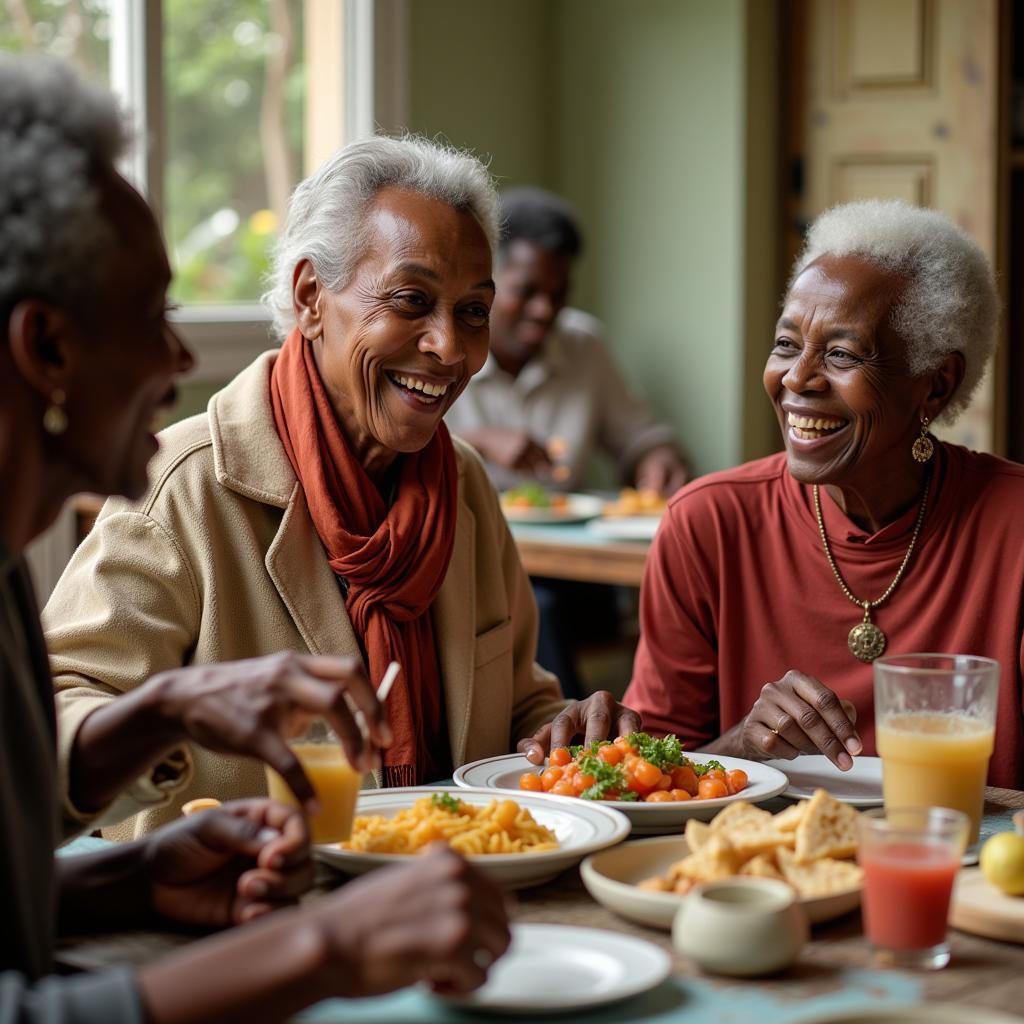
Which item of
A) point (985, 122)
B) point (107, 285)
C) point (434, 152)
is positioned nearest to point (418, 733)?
point (434, 152)

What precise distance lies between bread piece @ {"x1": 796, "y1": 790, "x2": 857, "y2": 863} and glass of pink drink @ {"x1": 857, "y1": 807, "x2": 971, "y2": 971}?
143 mm

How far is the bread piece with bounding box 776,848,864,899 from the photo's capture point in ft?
4.61

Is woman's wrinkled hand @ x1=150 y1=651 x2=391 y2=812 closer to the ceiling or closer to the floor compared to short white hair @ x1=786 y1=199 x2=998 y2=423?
closer to the floor

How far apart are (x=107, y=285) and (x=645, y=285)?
4.84 metres

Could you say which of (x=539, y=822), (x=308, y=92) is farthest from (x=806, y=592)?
(x=308, y=92)

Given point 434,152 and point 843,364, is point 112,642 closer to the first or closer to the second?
point 434,152

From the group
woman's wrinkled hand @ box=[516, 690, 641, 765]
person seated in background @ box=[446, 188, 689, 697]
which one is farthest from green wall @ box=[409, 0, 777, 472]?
woman's wrinkled hand @ box=[516, 690, 641, 765]

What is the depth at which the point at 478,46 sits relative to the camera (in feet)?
18.9

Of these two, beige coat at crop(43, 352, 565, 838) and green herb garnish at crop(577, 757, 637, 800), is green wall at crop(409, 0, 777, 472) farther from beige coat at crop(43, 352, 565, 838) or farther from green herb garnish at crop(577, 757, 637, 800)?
green herb garnish at crop(577, 757, 637, 800)

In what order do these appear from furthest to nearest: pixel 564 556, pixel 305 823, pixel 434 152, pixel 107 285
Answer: pixel 564 556 < pixel 434 152 < pixel 305 823 < pixel 107 285

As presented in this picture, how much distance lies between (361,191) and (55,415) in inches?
43.0

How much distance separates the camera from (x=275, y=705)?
138 cm

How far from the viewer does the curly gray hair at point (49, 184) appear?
43.6 inches

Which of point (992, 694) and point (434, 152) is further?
point (434, 152)
